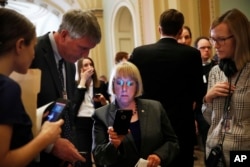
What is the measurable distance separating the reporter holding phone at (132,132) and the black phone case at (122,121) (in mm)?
55

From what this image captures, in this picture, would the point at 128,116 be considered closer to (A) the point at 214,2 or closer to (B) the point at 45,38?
(B) the point at 45,38

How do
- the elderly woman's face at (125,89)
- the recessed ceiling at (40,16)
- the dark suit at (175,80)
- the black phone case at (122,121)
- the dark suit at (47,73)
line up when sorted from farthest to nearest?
the recessed ceiling at (40,16) < the dark suit at (175,80) < the elderly woman's face at (125,89) < the black phone case at (122,121) < the dark suit at (47,73)

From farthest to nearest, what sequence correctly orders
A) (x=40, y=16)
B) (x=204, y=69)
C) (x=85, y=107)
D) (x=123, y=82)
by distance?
1. (x=40, y=16)
2. (x=204, y=69)
3. (x=85, y=107)
4. (x=123, y=82)

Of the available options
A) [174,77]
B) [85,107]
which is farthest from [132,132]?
[85,107]

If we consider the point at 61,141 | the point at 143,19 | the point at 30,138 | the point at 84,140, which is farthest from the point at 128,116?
the point at 143,19

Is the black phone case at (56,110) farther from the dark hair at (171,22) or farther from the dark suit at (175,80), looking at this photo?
the dark hair at (171,22)

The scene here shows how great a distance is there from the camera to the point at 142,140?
88.3 inches

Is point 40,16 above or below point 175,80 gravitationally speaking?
above

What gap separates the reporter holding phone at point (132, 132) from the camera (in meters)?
2.18

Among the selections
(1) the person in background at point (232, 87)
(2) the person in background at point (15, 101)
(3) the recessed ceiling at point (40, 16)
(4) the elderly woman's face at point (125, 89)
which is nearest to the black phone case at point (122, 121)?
(4) the elderly woman's face at point (125, 89)

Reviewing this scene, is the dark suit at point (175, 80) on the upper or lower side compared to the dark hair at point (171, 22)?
lower

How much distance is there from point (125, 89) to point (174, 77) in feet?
2.12

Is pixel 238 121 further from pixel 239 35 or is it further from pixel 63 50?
pixel 63 50

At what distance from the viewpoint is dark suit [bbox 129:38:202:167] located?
2859 millimetres
